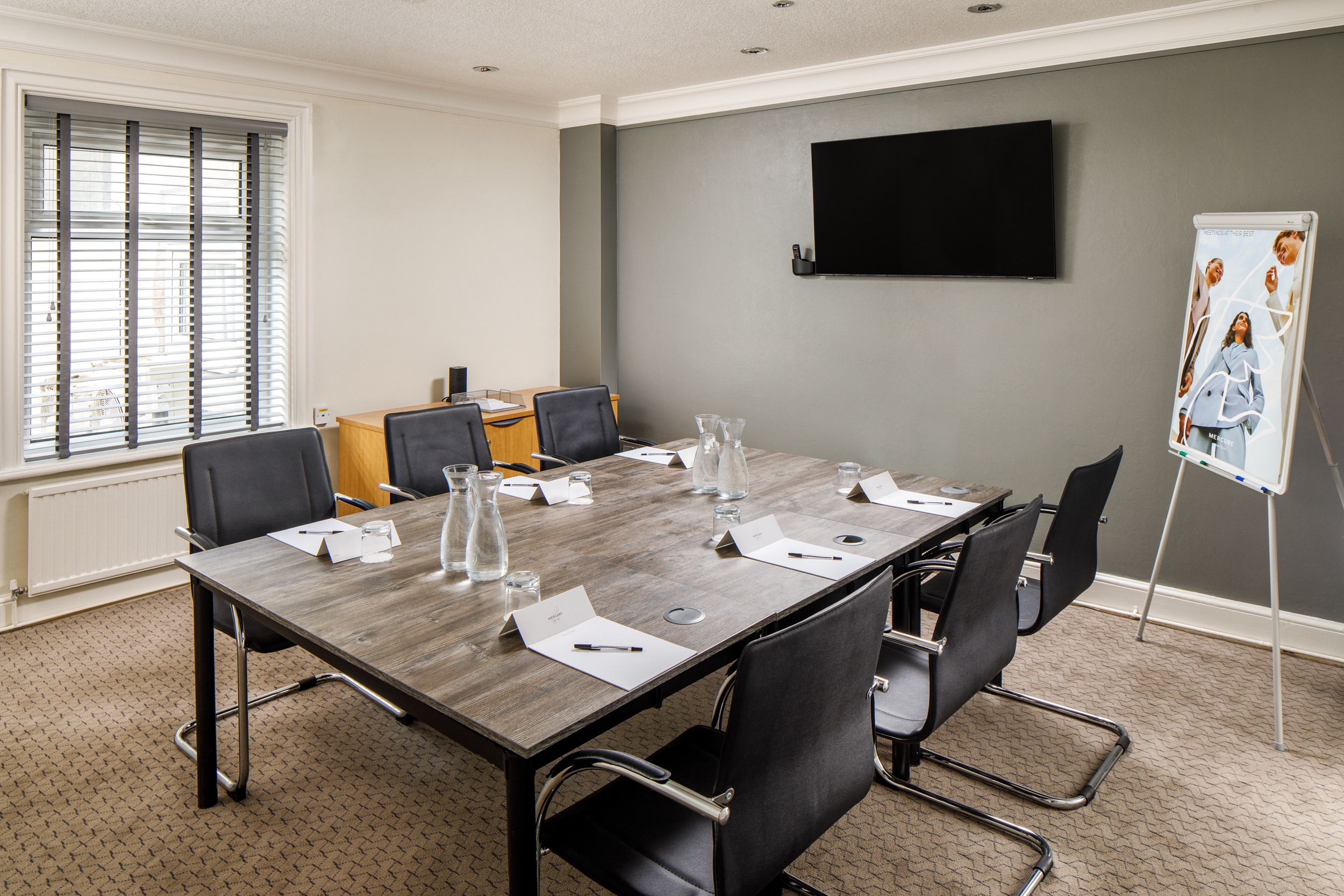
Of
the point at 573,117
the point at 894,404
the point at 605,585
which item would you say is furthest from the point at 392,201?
the point at 605,585

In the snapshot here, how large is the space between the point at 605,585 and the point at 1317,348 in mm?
3189

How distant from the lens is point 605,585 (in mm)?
2191

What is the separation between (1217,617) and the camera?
3.85 metres

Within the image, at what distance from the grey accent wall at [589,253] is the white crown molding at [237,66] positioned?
39cm

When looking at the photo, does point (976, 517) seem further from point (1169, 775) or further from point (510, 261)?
point (510, 261)

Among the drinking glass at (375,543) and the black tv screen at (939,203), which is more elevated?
the black tv screen at (939,203)

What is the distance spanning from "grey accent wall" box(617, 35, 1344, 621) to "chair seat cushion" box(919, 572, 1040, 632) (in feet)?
4.11

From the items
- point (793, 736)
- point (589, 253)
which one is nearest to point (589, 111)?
point (589, 253)

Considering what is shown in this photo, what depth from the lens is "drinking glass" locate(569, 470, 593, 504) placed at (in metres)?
3.03

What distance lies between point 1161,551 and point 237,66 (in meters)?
4.89

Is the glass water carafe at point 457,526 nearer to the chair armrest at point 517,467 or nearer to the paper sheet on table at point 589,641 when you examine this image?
the paper sheet on table at point 589,641

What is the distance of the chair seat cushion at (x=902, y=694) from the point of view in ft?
6.97

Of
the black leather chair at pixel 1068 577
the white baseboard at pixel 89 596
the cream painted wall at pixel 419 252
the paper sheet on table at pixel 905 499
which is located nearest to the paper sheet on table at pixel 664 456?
the paper sheet on table at pixel 905 499

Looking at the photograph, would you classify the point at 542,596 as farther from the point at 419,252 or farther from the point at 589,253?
the point at 589,253
